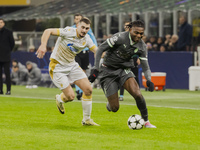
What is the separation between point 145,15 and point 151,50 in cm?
758

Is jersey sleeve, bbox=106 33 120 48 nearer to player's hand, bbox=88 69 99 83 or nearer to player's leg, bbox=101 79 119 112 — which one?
player's hand, bbox=88 69 99 83

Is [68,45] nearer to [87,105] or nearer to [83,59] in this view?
[87,105]

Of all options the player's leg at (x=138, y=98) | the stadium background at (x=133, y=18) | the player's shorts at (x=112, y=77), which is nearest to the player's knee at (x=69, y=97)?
the player's shorts at (x=112, y=77)

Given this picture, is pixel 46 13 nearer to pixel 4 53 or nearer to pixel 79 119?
pixel 4 53

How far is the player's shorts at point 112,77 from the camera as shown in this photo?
10.7 metres

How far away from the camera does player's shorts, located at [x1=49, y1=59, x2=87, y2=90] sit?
36.1ft

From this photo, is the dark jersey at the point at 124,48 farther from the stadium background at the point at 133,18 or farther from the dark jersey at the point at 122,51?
the stadium background at the point at 133,18

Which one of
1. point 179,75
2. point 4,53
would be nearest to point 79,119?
point 4,53

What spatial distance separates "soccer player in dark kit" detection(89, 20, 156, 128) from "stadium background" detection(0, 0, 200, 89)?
35.9 ft

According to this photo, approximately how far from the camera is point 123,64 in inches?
419

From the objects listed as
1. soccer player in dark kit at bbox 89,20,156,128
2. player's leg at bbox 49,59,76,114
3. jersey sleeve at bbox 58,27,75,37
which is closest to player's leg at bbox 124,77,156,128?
soccer player in dark kit at bbox 89,20,156,128

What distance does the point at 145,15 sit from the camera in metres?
30.2

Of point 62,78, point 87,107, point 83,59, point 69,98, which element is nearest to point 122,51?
point 87,107

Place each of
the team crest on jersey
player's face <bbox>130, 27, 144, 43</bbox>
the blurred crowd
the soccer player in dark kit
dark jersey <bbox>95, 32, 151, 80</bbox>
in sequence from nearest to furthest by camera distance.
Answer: player's face <bbox>130, 27, 144, 43</bbox> < the soccer player in dark kit < dark jersey <bbox>95, 32, 151, 80</bbox> < the team crest on jersey < the blurred crowd
